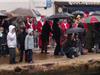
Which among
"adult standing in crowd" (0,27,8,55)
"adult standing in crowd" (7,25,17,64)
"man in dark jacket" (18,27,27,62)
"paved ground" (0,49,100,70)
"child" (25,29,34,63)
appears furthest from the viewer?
"adult standing in crowd" (0,27,8,55)

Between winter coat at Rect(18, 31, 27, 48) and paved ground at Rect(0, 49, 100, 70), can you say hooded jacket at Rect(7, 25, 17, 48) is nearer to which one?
winter coat at Rect(18, 31, 27, 48)

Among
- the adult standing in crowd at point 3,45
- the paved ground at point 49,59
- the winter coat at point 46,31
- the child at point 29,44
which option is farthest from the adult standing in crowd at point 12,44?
the winter coat at point 46,31

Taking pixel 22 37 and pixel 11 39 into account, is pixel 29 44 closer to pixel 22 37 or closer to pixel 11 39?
pixel 22 37

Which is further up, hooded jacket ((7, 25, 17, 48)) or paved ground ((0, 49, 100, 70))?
hooded jacket ((7, 25, 17, 48))

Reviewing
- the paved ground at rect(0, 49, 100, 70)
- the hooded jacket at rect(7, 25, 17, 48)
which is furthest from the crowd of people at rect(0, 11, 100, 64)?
the paved ground at rect(0, 49, 100, 70)

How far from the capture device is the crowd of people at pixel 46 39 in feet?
68.1

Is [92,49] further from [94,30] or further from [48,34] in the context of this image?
[48,34]

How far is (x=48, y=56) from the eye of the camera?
75.3ft

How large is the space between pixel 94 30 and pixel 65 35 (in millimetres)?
1624

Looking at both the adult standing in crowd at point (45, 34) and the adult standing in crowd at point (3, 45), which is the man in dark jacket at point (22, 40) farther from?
the adult standing in crowd at point (45, 34)

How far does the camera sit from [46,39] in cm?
2441

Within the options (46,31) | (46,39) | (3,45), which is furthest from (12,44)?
(46,31)

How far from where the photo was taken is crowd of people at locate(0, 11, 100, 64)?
2075cm

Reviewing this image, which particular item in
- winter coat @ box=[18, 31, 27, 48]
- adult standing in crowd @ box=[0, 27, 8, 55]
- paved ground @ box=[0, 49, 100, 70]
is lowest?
paved ground @ box=[0, 49, 100, 70]
